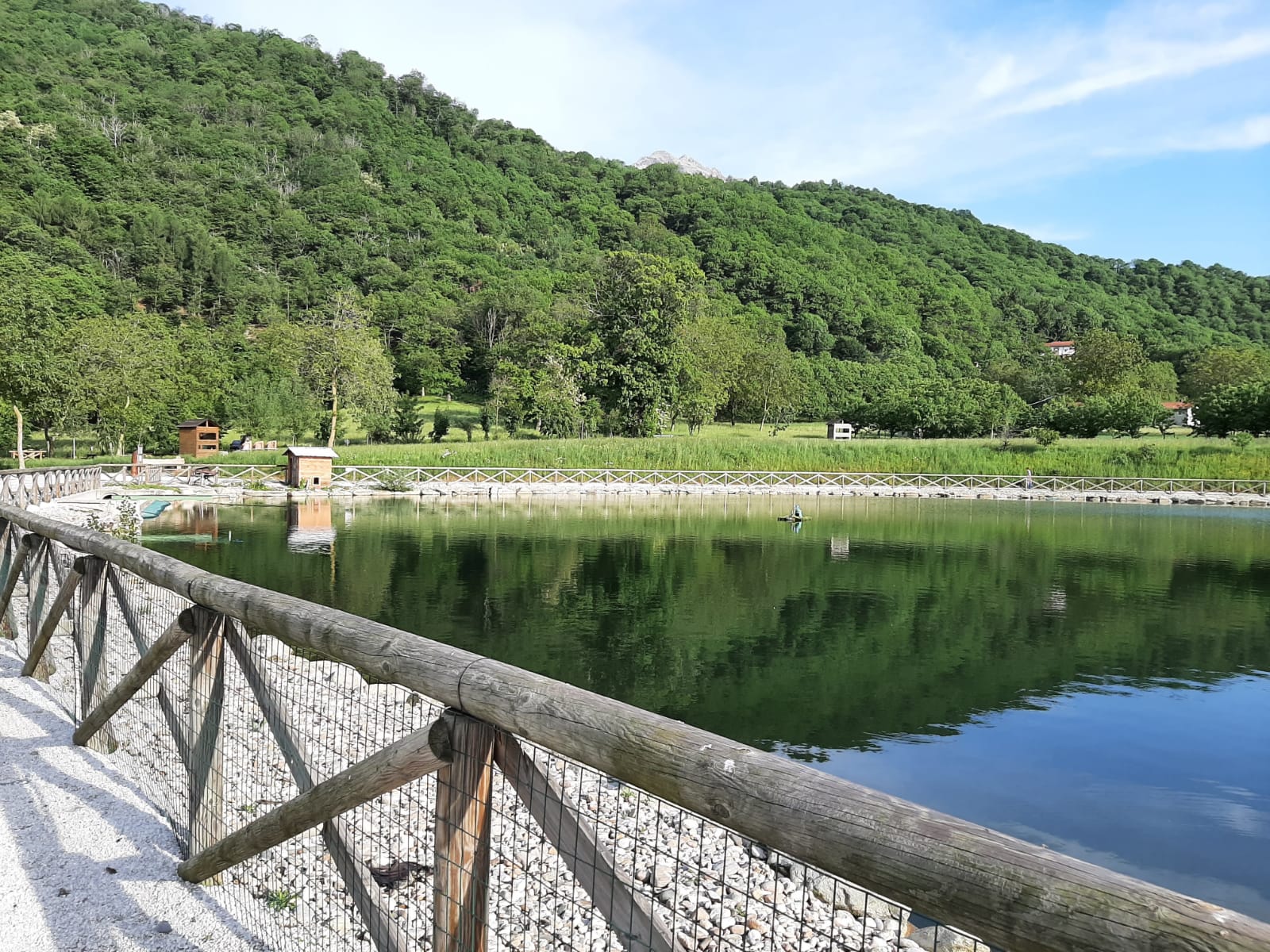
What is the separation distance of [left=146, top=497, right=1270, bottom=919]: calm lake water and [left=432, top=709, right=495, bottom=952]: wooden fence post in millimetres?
5933

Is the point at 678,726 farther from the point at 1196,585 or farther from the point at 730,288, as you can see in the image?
the point at 730,288

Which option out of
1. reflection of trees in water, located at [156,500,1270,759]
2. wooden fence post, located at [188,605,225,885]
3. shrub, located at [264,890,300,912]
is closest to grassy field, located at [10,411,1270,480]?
reflection of trees in water, located at [156,500,1270,759]

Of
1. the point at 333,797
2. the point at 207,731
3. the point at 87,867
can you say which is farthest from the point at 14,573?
the point at 333,797

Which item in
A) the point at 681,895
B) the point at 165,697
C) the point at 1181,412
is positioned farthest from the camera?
the point at 1181,412

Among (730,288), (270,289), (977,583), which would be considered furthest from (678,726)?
(730,288)

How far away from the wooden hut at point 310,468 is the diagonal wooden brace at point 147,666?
32.2m

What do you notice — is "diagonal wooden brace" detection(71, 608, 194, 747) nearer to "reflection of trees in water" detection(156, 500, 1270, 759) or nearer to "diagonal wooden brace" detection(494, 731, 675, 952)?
"diagonal wooden brace" detection(494, 731, 675, 952)

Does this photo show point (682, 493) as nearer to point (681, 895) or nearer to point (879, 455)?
point (879, 455)

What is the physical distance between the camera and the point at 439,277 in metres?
85.6

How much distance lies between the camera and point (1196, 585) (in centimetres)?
1878

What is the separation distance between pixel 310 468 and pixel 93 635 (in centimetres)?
3192

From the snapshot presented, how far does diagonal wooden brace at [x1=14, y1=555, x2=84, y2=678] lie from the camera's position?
5.28 meters

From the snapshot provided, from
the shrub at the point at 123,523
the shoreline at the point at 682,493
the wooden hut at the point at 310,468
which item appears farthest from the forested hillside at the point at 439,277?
the shrub at the point at 123,523

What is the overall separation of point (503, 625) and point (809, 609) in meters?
5.51
